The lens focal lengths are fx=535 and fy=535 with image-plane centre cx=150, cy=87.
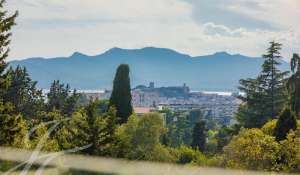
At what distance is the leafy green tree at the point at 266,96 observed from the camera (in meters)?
44.4

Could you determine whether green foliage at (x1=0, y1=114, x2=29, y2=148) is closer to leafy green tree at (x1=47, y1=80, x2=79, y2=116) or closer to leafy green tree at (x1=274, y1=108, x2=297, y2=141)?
leafy green tree at (x1=274, y1=108, x2=297, y2=141)

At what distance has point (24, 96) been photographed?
175 feet

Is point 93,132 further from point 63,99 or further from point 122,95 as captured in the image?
point 63,99

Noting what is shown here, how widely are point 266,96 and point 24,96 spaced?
939 inches

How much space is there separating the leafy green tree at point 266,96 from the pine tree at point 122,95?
34.9 ft

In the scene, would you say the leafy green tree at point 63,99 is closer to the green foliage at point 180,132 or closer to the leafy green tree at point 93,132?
the green foliage at point 180,132

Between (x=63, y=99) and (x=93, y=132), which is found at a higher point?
(x=93, y=132)

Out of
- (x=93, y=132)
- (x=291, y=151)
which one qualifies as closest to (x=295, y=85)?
(x=291, y=151)

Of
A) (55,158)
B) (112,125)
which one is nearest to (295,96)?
(112,125)

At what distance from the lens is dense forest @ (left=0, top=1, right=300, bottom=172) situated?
15273mm

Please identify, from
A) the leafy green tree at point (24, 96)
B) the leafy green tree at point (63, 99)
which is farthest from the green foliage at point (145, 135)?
the leafy green tree at point (63, 99)

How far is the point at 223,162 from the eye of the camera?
733 inches

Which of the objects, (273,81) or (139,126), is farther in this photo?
(273,81)

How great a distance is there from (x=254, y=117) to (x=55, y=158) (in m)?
42.5
